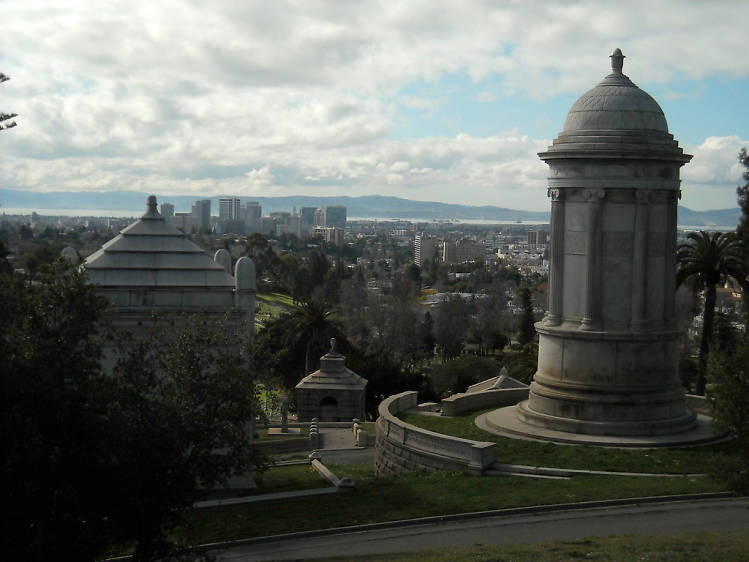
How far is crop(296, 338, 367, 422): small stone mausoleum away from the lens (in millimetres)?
34375

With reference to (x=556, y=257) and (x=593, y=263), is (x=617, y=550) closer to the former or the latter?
(x=593, y=263)

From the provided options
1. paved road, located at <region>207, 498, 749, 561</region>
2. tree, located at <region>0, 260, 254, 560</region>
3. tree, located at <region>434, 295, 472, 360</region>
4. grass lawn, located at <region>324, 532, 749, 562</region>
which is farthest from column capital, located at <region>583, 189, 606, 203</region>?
tree, located at <region>434, 295, 472, 360</region>

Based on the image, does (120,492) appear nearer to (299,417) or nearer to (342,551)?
(342,551)

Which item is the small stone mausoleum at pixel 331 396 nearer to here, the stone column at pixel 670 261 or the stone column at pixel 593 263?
the stone column at pixel 593 263

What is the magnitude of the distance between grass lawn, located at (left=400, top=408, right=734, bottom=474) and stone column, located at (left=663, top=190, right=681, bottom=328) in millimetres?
3149

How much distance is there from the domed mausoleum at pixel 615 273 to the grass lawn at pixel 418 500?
3300 millimetres

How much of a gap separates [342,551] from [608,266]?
9.58m

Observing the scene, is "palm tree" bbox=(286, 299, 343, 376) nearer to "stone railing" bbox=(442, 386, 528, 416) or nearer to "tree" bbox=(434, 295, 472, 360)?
"stone railing" bbox=(442, 386, 528, 416)

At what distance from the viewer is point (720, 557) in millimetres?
11695

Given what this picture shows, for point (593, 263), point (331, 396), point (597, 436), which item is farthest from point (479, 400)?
point (331, 396)

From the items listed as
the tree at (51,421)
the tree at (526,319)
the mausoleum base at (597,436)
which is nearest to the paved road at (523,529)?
the mausoleum base at (597,436)

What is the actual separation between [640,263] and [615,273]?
0.60 m

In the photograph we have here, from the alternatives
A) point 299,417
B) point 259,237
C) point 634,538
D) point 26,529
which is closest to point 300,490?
point 634,538

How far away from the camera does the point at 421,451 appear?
1923cm
